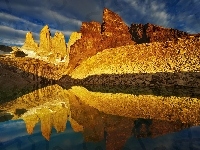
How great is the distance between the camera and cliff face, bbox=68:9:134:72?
114750 millimetres

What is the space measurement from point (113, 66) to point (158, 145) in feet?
259

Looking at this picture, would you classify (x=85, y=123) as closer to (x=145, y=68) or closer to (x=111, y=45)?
(x=145, y=68)

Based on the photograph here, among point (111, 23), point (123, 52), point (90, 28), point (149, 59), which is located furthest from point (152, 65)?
point (90, 28)

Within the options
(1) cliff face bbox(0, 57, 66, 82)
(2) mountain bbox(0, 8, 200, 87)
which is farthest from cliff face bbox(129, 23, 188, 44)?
(1) cliff face bbox(0, 57, 66, 82)

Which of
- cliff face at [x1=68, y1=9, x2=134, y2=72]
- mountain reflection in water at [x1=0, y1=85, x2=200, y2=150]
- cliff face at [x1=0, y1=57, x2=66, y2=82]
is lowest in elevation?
mountain reflection in water at [x1=0, y1=85, x2=200, y2=150]

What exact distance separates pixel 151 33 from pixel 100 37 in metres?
21.9

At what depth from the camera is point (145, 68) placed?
79.0m

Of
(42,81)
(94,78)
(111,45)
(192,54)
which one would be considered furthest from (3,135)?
(42,81)

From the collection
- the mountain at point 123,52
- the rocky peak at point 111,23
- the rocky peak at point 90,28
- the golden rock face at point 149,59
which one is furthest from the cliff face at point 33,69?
the rocky peak at point 111,23

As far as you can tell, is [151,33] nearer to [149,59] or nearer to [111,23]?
[111,23]

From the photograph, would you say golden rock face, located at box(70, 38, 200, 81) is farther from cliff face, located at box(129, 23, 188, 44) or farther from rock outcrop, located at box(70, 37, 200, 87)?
cliff face, located at box(129, 23, 188, 44)

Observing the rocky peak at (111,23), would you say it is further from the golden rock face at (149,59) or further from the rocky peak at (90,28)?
the golden rock face at (149,59)

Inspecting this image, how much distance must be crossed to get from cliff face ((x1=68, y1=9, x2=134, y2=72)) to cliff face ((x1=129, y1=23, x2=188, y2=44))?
5942 millimetres

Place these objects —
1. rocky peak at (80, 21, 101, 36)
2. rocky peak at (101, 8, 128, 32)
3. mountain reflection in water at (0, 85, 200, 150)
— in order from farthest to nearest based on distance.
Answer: rocky peak at (80, 21, 101, 36) → rocky peak at (101, 8, 128, 32) → mountain reflection in water at (0, 85, 200, 150)
